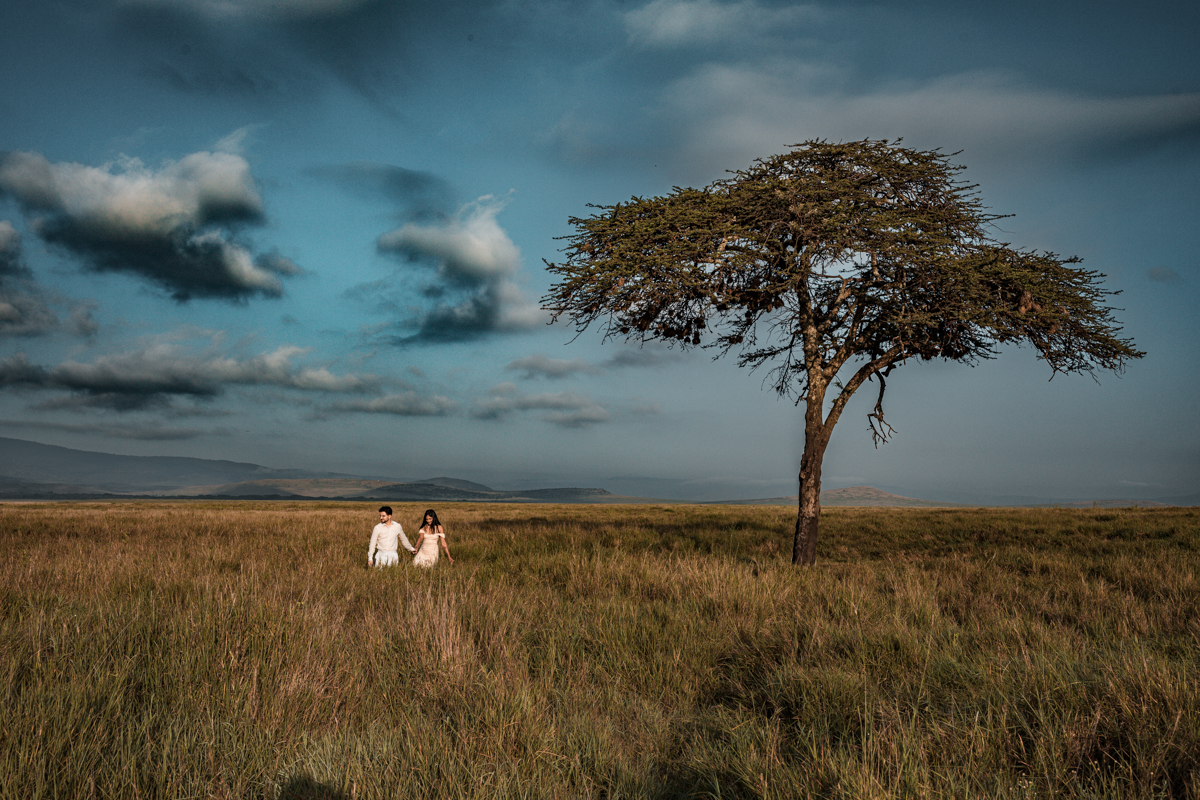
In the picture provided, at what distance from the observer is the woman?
39.7ft

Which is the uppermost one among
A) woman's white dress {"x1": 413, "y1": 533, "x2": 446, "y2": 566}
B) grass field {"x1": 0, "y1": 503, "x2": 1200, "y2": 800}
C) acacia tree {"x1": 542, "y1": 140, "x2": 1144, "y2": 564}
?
acacia tree {"x1": 542, "y1": 140, "x2": 1144, "y2": 564}

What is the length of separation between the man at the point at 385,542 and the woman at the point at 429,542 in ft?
0.81

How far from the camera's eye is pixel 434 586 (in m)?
9.45

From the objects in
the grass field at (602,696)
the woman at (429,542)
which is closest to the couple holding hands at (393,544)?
the woman at (429,542)

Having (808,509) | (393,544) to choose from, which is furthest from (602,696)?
(808,509)

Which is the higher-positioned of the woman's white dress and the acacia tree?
the acacia tree

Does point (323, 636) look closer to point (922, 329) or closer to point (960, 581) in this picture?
point (960, 581)

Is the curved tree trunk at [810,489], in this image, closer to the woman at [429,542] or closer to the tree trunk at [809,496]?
the tree trunk at [809,496]

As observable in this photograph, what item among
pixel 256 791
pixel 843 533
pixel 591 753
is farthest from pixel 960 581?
pixel 843 533

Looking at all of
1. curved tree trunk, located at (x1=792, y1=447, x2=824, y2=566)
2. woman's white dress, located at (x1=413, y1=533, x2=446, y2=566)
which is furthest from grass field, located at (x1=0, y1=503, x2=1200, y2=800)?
curved tree trunk, located at (x1=792, y1=447, x2=824, y2=566)

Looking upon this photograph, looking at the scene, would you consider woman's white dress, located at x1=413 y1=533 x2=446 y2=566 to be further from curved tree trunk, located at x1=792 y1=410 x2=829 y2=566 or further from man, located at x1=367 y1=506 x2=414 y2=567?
curved tree trunk, located at x1=792 y1=410 x2=829 y2=566

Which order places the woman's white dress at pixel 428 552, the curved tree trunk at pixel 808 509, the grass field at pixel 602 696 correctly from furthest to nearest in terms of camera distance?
the curved tree trunk at pixel 808 509 < the woman's white dress at pixel 428 552 < the grass field at pixel 602 696

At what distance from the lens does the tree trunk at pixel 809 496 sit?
14.0m

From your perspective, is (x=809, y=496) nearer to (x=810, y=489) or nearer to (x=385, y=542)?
(x=810, y=489)
